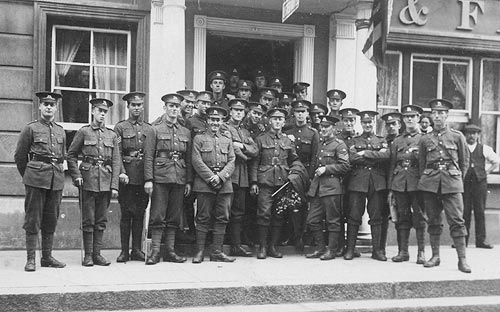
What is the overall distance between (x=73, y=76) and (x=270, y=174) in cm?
349

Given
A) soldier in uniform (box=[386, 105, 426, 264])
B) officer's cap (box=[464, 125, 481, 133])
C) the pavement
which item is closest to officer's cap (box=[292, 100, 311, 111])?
soldier in uniform (box=[386, 105, 426, 264])

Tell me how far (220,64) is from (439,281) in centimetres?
562

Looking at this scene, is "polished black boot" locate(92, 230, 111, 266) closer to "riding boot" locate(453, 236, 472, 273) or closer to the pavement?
the pavement

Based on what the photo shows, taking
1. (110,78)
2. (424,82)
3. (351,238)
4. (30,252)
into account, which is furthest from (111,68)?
(424,82)

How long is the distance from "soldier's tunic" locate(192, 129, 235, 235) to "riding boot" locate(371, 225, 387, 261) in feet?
6.68

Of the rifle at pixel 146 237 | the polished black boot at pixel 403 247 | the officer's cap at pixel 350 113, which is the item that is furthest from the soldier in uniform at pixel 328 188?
the rifle at pixel 146 237

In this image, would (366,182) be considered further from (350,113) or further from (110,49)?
(110,49)

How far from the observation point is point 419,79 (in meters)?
11.5

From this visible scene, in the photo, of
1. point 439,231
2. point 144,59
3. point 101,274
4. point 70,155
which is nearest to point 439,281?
point 439,231

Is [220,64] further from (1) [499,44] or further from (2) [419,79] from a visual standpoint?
(1) [499,44]

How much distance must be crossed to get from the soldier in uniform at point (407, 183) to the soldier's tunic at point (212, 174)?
217cm

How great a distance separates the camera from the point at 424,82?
11.5 meters

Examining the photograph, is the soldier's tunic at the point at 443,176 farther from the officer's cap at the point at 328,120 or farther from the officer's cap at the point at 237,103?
the officer's cap at the point at 237,103

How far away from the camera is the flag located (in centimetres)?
888
